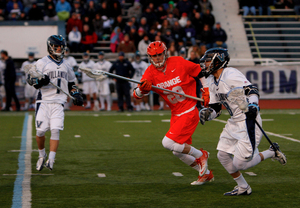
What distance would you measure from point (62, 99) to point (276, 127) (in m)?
6.35

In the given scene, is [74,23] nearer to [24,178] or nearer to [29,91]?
[29,91]

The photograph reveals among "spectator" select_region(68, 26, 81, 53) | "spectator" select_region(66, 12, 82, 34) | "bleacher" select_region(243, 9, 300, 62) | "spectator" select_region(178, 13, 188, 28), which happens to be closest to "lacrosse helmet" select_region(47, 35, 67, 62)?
"spectator" select_region(68, 26, 81, 53)

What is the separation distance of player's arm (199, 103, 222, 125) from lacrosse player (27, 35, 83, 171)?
7.11 feet

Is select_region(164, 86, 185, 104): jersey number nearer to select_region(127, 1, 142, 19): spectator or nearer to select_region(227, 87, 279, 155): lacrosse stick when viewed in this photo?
select_region(227, 87, 279, 155): lacrosse stick

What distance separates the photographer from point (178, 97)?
6.07m

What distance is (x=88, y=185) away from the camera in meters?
5.87

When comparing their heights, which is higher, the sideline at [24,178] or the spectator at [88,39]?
the spectator at [88,39]

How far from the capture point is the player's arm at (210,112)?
5352 mm

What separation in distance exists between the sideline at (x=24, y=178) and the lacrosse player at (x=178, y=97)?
1.71 metres

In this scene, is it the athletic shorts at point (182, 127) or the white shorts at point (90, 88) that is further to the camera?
the white shorts at point (90, 88)

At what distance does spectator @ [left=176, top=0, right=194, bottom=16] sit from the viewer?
71.9 feet

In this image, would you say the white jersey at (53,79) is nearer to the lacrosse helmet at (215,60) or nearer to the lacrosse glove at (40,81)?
the lacrosse glove at (40,81)

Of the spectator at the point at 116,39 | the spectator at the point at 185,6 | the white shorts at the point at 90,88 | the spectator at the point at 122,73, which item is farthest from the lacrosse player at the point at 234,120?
the spectator at the point at 185,6

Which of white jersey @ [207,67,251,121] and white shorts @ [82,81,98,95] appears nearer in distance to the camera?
white jersey @ [207,67,251,121]
